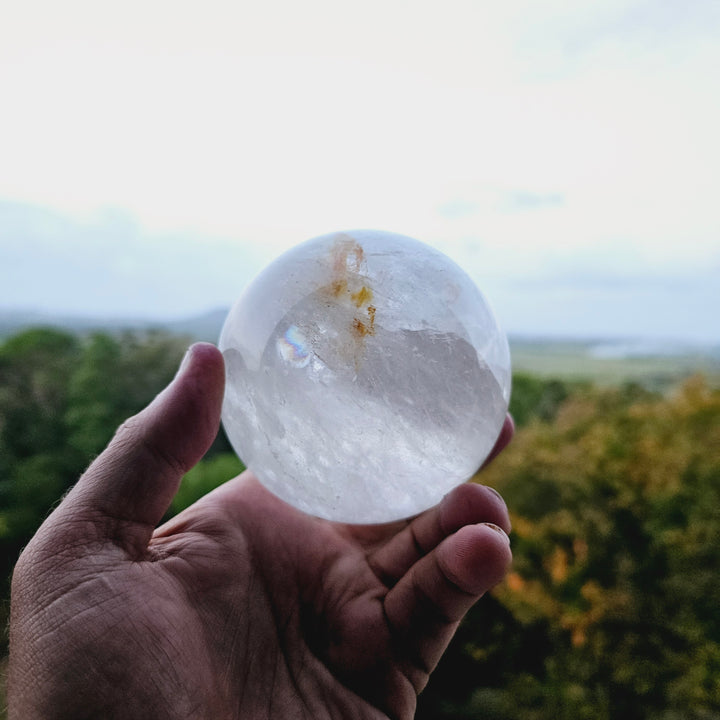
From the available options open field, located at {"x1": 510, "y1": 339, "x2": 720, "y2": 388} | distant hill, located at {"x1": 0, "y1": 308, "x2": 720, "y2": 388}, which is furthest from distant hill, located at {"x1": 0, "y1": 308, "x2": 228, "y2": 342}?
open field, located at {"x1": 510, "y1": 339, "x2": 720, "y2": 388}

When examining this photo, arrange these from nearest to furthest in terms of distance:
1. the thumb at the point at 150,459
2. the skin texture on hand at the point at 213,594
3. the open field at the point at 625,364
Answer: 1. the skin texture on hand at the point at 213,594
2. the thumb at the point at 150,459
3. the open field at the point at 625,364

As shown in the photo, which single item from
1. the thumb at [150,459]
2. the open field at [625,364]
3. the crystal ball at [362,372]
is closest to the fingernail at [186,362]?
the thumb at [150,459]

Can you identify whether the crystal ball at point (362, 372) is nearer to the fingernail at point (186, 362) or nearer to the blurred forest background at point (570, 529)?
the fingernail at point (186, 362)

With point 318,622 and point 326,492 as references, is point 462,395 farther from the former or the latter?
point 318,622

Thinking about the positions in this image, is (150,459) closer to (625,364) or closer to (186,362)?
(186,362)

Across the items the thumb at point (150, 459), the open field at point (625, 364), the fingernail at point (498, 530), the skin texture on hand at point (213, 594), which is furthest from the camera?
the open field at point (625, 364)

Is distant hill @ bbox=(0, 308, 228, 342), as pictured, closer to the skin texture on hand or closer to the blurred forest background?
the blurred forest background

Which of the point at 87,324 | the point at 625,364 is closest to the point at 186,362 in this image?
the point at 87,324
